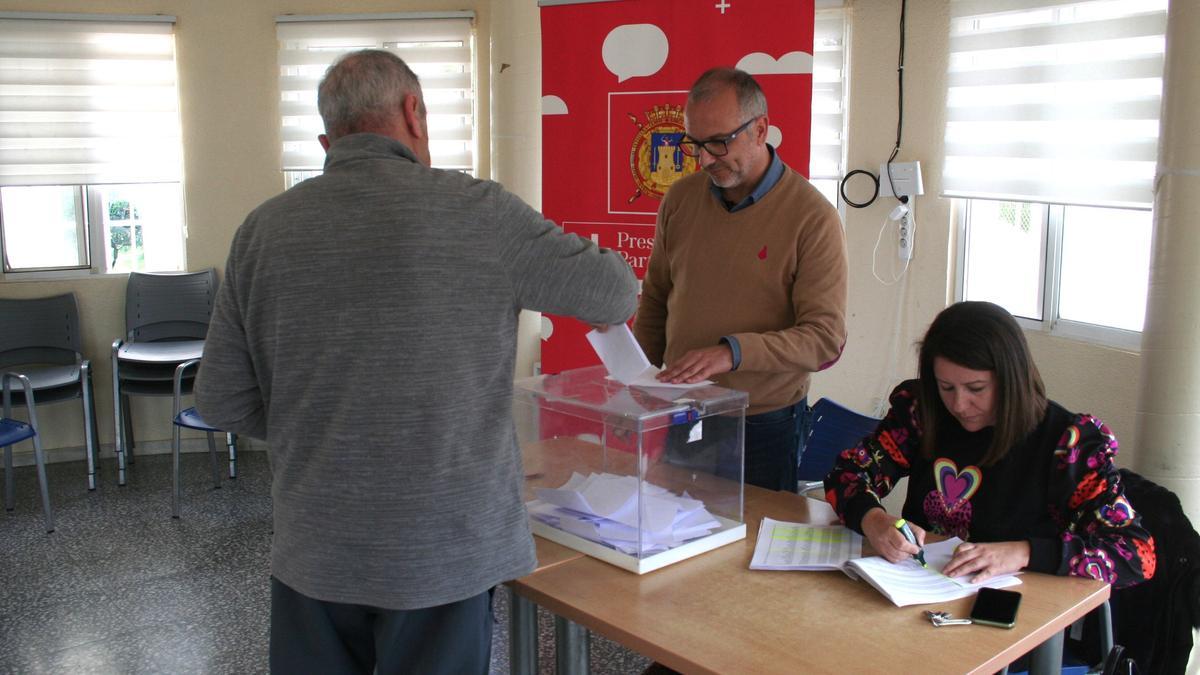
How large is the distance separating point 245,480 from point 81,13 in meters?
2.50

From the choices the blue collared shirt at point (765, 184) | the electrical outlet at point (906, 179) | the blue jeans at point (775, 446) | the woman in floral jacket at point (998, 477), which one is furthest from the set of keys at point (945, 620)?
the electrical outlet at point (906, 179)

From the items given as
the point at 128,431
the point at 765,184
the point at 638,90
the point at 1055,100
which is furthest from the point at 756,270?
the point at 128,431

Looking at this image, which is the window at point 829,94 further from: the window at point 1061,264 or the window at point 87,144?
the window at point 87,144

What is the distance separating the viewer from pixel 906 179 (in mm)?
4273

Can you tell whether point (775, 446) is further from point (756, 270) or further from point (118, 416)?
point (118, 416)

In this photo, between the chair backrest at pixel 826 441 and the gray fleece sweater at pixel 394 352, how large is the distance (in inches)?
69.9

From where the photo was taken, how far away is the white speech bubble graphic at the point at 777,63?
3.51 meters

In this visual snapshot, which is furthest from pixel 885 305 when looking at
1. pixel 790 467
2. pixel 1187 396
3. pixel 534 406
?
pixel 534 406

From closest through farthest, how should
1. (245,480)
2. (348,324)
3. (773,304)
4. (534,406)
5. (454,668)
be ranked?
(348,324) < (454,668) < (534,406) < (773,304) < (245,480)

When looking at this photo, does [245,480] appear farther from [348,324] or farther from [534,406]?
[348,324]

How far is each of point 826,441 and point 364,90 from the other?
2093 mm

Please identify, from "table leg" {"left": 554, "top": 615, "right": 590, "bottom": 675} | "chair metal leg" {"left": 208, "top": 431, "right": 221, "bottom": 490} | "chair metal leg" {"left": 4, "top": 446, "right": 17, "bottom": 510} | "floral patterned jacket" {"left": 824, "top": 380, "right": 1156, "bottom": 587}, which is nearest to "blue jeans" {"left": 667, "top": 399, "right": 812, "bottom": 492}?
"floral patterned jacket" {"left": 824, "top": 380, "right": 1156, "bottom": 587}

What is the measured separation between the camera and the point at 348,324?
1460 mm

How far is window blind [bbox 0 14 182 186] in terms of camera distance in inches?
207
